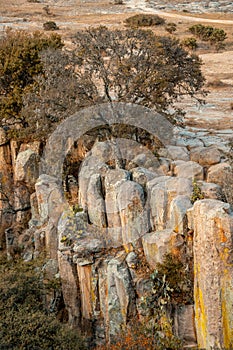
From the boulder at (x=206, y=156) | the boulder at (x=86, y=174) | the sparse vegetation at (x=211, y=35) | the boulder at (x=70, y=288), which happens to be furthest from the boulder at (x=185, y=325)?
the sparse vegetation at (x=211, y=35)

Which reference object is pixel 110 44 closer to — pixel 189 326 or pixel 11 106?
pixel 11 106

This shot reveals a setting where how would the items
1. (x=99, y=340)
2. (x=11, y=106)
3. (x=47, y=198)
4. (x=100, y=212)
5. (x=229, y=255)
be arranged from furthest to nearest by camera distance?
(x=11, y=106)
(x=47, y=198)
(x=100, y=212)
(x=99, y=340)
(x=229, y=255)

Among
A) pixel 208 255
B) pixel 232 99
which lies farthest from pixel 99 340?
pixel 232 99

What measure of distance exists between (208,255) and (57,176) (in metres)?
9.13

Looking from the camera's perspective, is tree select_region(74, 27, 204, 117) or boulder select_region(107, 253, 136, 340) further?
tree select_region(74, 27, 204, 117)

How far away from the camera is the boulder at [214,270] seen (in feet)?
30.8

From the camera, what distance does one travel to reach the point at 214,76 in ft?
109

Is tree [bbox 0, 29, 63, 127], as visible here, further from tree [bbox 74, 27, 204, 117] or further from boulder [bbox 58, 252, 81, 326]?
boulder [bbox 58, 252, 81, 326]

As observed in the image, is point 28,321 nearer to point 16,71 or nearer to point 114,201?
point 114,201

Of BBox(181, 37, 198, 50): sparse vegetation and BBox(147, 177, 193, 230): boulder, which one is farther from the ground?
BBox(181, 37, 198, 50): sparse vegetation

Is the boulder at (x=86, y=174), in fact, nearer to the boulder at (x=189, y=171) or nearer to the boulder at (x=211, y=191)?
the boulder at (x=189, y=171)

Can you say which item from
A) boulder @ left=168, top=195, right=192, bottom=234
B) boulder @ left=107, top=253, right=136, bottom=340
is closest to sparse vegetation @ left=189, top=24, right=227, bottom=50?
boulder @ left=168, top=195, right=192, bottom=234

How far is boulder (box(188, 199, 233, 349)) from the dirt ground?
40.1 feet

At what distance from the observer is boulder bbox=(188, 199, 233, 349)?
9.38 m
